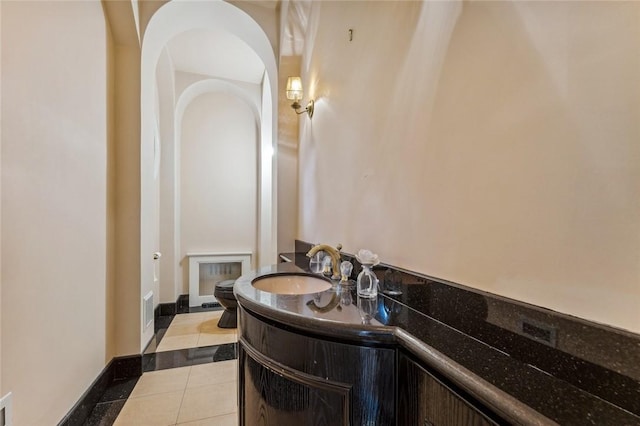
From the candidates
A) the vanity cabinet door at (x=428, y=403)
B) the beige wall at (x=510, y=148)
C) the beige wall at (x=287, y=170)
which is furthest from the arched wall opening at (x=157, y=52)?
the vanity cabinet door at (x=428, y=403)

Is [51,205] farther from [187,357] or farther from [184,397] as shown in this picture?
[187,357]

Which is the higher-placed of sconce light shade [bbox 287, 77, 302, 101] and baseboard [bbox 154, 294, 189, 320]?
sconce light shade [bbox 287, 77, 302, 101]

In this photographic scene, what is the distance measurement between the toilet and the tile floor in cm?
40

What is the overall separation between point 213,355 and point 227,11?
2.75 m

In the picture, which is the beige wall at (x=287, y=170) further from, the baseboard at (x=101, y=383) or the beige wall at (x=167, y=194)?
the beige wall at (x=167, y=194)

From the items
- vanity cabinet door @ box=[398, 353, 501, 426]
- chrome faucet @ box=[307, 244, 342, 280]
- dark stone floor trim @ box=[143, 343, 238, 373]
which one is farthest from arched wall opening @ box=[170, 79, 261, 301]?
vanity cabinet door @ box=[398, 353, 501, 426]

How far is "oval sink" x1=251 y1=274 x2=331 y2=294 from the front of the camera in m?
1.32

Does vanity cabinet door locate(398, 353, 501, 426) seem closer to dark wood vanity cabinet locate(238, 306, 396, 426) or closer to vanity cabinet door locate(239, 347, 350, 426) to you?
dark wood vanity cabinet locate(238, 306, 396, 426)

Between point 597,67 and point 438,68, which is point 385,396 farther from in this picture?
point 438,68

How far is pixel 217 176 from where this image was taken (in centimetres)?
367

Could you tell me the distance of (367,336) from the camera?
67cm

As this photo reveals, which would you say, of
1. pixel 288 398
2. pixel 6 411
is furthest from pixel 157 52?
pixel 288 398

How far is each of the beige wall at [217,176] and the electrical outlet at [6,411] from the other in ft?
8.69

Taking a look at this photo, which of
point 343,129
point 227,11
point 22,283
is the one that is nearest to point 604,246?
point 343,129
